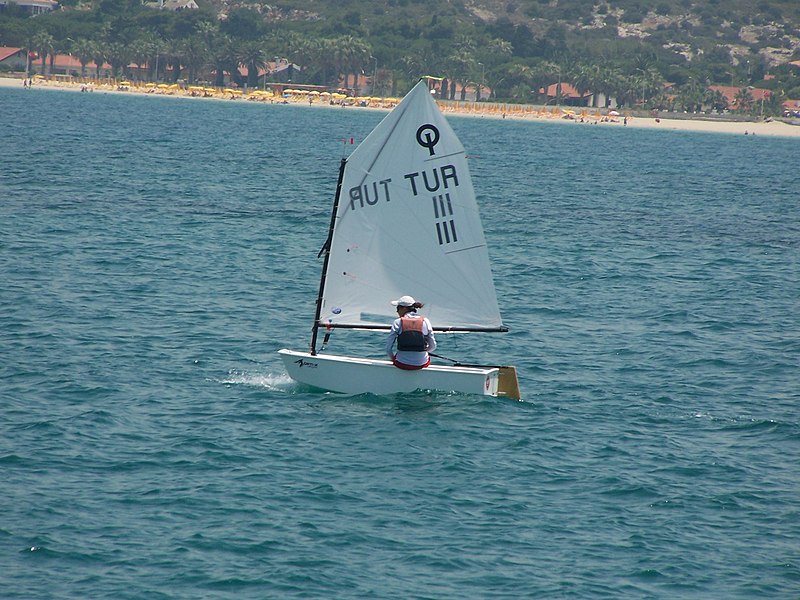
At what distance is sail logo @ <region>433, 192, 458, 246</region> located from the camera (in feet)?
76.5

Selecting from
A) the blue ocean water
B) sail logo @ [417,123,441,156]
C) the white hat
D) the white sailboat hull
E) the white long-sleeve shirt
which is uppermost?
sail logo @ [417,123,441,156]

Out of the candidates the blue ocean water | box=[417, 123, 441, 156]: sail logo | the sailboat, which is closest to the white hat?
the sailboat

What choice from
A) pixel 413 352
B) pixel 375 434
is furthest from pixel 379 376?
pixel 375 434

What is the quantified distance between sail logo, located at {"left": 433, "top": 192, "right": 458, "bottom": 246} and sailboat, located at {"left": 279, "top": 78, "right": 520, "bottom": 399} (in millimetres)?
22

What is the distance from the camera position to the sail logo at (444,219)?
23.3 metres

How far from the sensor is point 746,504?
18.5m

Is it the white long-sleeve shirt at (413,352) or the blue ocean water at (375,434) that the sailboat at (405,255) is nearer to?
the white long-sleeve shirt at (413,352)

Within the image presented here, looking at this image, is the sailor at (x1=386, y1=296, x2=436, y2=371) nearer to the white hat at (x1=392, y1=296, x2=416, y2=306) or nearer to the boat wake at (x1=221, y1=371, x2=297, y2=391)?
the white hat at (x1=392, y1=296, x2=416, y2=306)

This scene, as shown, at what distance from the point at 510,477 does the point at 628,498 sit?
6.91ft

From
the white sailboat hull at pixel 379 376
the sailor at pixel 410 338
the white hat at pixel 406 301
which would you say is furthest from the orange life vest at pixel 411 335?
the white sailboat hull at pixel 379 376

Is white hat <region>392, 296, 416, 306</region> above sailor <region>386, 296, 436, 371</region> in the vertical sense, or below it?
above

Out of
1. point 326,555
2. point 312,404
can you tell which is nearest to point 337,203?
point 312,404

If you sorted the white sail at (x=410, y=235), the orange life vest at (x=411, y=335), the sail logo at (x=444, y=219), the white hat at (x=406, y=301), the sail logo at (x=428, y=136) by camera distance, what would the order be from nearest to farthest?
1. the orange life vest at (x=411, y=335)
2. the white hat at (x=406, y=301)
3. the sail logo at (x=428, y=136)
4. the white sail at (x=410, y=235)
5. the sail logo at (x=444, y=219)

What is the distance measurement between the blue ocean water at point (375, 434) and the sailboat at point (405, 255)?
26.1 inches
